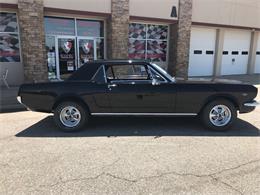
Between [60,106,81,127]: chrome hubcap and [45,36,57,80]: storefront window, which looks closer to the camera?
[60,106,81,127]: chrome hubcap

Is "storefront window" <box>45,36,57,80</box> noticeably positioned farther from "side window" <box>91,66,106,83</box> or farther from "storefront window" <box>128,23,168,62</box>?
"side window" <box>91,66,106,83</box>

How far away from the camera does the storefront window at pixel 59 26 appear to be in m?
11.8

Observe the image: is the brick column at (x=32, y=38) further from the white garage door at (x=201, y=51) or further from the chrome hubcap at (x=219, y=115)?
the white garage door at (x=201, y=51)

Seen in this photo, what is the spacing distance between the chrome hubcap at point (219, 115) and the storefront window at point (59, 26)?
30.9 ft

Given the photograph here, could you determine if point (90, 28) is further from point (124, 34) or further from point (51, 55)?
point (51, 55)

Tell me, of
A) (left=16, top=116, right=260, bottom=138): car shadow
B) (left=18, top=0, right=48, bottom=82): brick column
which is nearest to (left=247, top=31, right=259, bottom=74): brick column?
(left=16, top=116, right=260, bottom=138): car shadow

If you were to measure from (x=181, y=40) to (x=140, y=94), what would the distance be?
992cm

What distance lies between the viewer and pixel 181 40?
46.2 ft

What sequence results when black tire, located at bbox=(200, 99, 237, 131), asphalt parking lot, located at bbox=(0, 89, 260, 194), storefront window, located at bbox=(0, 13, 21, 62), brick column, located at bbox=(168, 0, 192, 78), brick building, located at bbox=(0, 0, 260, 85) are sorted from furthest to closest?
brick column, located at bbox=(168, 0, 192, 78), storefront window, located at bbox=(0, 13, 21, 62), brick building, located at bbox=(0, 0, 260, 85), black tire, located at bbox=(200, 99, 237, 131), asphalt parking lot, located at bbox=(0, 89, 260, 194)

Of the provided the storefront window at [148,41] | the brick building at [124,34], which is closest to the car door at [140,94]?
the brick building at [124,34]

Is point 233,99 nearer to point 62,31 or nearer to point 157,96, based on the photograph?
point 157,96

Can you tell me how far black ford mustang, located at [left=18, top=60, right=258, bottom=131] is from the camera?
519cm

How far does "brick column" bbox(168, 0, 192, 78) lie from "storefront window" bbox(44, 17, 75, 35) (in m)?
5.92

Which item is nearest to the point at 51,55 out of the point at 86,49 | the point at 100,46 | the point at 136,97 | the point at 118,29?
the point at 86,49
